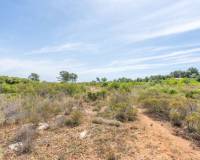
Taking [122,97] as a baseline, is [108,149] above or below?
below

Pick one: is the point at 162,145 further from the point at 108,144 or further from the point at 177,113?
the point at 177,113

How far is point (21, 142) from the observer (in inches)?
238

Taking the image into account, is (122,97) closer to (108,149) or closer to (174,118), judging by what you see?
(174,118)

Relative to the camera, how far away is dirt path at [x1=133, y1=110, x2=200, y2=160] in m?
5.37

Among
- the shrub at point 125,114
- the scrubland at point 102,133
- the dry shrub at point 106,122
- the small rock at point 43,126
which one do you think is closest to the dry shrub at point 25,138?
the scrubland at point 102,133

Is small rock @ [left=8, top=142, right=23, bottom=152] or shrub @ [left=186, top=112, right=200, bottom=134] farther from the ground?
shrub @ [left=186, top=112, right=200, bottom=134]

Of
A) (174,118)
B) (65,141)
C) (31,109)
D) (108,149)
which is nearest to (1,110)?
(31,109)

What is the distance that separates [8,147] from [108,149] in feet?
8.63

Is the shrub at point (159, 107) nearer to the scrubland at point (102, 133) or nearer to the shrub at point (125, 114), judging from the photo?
the scrubland at point (102, 133)

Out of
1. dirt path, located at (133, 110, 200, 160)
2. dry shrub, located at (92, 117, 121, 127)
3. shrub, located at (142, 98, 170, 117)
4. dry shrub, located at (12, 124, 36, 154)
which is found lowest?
dirt path, located at (133, 110, 200, 160)

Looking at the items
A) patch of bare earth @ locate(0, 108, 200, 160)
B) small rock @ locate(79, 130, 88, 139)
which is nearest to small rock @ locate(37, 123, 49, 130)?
patch of bare earth @ locate(0, 108, 200, 160)

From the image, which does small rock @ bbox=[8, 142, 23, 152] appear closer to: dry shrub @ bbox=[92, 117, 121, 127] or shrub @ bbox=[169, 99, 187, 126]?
dry shrub @ bbox=[92, 117, 121, 127]

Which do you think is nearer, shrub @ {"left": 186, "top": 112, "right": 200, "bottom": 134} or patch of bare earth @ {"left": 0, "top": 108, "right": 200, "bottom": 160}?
patch of bare earth @ {"left": 0, "top": 108, "right": 200, "bottom": 160}

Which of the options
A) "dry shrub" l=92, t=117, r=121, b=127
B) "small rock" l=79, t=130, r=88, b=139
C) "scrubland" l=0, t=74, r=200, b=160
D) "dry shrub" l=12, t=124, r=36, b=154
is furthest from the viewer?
"dry shrub" l=92, t=117, r=121, b=127
